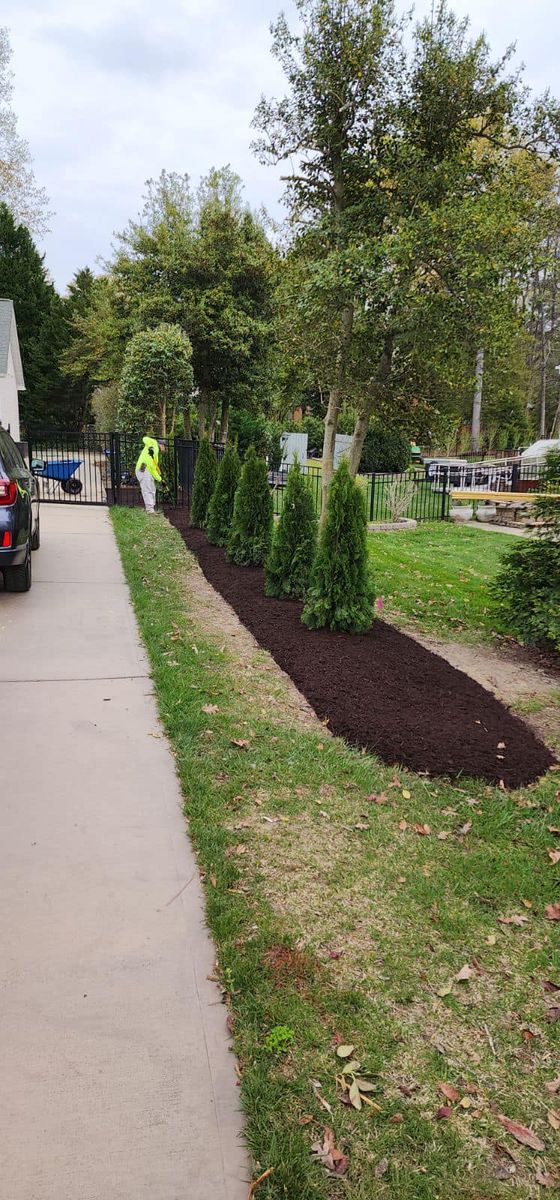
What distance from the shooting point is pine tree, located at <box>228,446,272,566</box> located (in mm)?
9008

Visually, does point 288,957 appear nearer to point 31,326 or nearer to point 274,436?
point 274,436

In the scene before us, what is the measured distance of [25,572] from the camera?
750 cm

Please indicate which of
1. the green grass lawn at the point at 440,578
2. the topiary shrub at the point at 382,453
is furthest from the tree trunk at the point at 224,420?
the green grass lawn at the point at 440,578

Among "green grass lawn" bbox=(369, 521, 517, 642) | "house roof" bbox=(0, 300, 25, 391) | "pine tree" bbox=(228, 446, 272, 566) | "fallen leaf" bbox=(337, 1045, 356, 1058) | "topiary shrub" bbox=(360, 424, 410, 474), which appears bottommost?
"fallen leaf" bbox=(337, 1045, 356, 1058)

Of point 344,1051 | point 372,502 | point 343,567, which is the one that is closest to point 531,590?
point 343,567

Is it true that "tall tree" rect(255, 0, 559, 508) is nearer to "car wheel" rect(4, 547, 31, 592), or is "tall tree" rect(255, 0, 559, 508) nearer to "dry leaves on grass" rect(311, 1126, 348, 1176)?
"car wheel" rect(4, 547, 31, 592)

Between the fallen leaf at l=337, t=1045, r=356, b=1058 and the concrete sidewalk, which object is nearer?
the concrete sidewalk

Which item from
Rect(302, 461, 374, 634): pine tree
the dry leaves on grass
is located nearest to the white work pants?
Rect(302, 461, 374, 634): pine tree

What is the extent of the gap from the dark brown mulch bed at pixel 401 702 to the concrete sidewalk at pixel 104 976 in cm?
134

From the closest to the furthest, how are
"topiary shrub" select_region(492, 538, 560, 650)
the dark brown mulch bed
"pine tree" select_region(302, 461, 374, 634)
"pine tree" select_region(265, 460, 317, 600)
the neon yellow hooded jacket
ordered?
the dark brown mulch bed → "topiary shrub" select_region(492, 538, 560, 650) → "pine tree" select_region(302, 461, 374, 634) → "pine tree" select_region(265, 460, 317, 600) → the neon yellow hooded jacket

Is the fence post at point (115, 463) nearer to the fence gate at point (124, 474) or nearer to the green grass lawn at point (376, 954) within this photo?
the fence gate at point (124, 474)

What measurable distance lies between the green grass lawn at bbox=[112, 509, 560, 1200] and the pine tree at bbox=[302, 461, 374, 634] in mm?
1910

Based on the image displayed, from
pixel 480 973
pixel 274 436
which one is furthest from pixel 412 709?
pixel 274 436

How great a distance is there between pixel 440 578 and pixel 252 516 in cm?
266
